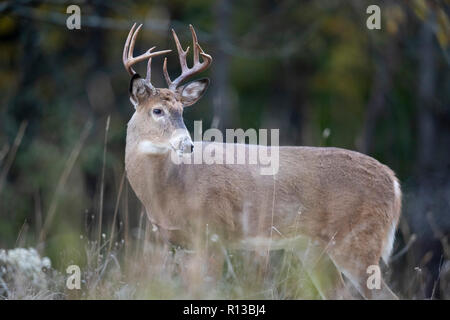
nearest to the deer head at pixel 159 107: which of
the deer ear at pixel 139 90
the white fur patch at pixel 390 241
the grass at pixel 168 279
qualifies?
the deer ear at pixel 139 90

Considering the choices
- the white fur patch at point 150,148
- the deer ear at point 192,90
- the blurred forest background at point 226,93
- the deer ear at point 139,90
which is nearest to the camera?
the deer ear at point 139,90

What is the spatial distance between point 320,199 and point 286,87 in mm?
14678

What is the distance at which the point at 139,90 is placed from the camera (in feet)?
19.8

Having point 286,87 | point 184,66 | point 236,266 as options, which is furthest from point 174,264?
point 286,87

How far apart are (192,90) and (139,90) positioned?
48 centimetres

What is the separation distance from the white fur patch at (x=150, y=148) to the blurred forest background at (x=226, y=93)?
7.14 ft

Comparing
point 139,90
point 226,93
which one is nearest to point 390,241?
point 139,90

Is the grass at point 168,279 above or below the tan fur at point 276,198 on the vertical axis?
below

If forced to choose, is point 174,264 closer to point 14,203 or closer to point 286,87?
point 14,203

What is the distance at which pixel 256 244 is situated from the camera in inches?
236

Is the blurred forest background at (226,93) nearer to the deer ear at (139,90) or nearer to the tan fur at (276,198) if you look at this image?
the tan fur at (276,198)

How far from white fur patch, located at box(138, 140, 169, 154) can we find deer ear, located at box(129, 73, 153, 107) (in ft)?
1.13

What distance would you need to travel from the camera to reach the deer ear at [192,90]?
6.25m

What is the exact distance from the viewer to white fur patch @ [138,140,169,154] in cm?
606
